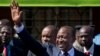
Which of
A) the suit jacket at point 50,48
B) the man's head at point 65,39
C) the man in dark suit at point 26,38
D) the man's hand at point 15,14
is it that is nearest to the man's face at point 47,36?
the suit jacket at point 50,48

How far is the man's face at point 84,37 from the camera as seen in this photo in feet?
20.4

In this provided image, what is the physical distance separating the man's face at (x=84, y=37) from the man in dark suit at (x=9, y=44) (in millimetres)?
871

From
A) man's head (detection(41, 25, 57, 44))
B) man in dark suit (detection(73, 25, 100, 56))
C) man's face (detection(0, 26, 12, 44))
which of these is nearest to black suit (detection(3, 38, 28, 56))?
man's face (detection(0, 26, 12, 44))

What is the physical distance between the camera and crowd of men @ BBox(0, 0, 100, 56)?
5.38 meters

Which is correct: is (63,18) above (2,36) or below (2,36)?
below

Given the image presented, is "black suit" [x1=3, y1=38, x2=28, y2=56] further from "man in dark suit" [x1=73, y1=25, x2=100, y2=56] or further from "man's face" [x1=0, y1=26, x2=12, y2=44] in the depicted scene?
"man in dark suit" [x1=73, y1=25, x2=100, y2=56]

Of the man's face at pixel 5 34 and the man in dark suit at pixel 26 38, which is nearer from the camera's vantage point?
the man in dark suit at pixel 26 38

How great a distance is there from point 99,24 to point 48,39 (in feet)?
12.1

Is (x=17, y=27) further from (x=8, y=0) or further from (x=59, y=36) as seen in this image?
(x=8, y=0)

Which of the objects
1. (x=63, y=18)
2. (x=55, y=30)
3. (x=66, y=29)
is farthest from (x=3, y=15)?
(x=66, y=29)

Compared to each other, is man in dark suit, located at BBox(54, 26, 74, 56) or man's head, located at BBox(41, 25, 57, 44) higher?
man in dark suit, located at BBox(54, 26, 74, 56)

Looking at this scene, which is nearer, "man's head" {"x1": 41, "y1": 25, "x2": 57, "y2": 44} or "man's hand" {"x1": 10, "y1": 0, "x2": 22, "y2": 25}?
"man's hand" {"x1": 10, "y1": 0, "x2": 22, "y2": 25}

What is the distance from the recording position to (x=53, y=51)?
5820 millimetres

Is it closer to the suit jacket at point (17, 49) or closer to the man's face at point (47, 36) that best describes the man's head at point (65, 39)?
the suit jacket at point (17, 49)
